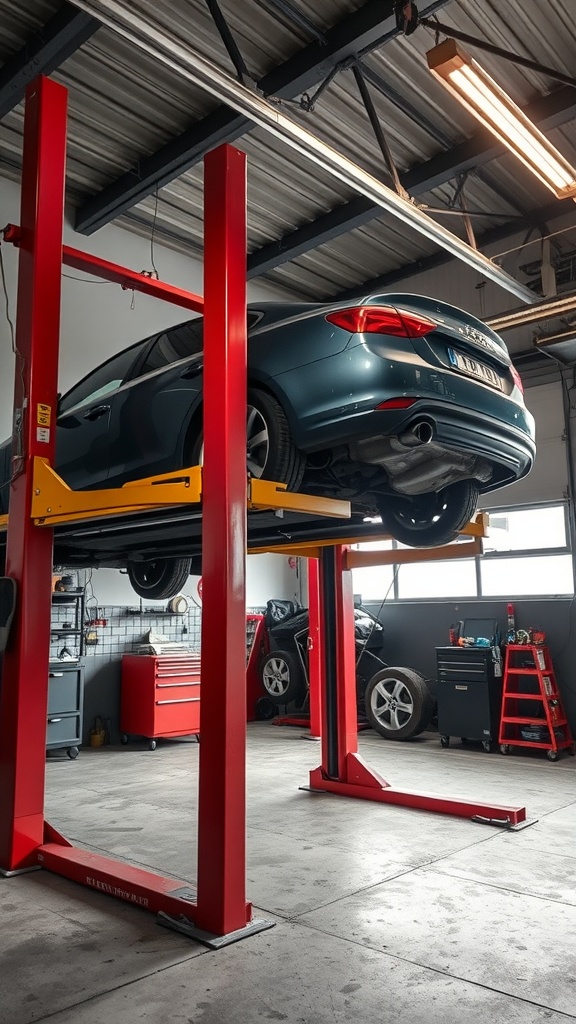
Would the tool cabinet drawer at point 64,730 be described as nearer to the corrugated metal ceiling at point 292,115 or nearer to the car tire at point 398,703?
the car tire at point 398,703

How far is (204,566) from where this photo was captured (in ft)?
9.10

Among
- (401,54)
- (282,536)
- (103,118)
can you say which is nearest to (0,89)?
(103,118)

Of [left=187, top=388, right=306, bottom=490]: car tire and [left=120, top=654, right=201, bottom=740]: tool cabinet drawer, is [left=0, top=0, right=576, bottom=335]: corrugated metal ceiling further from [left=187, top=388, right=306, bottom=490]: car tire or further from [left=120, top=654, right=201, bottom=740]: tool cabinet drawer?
[left=120, top=654, right=201, bottom=740]: tool cabinet drawer

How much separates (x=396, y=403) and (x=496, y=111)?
7.22 feet

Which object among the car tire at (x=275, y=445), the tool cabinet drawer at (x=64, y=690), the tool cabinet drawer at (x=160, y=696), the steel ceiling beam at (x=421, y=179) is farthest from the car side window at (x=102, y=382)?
the steel ceiling beam at (x=421, y=179)

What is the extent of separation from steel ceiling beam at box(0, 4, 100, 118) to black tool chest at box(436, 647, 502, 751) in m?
5.69

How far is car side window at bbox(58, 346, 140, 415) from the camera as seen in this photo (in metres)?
3.77

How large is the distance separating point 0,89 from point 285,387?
4428 millimetres

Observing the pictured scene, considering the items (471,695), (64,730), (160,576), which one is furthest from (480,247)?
(64,730)

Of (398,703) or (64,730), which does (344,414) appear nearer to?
(64,730)

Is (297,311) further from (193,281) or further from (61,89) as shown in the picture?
(193,281)

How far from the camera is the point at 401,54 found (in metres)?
5.43

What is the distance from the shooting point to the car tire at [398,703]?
7.04 meters

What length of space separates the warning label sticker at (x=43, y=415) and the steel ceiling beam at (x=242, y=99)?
72.3 inches
